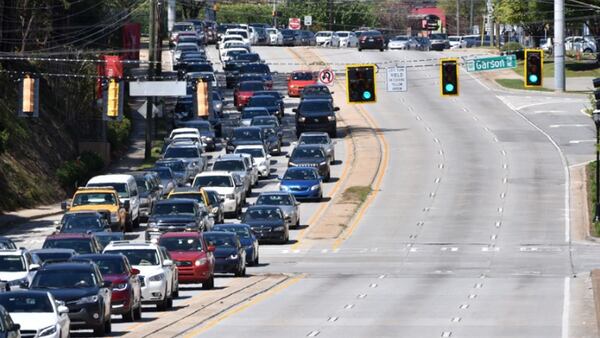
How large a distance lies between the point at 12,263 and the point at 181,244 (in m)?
7.35

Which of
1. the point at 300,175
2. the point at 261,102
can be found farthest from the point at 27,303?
the point at 261,102

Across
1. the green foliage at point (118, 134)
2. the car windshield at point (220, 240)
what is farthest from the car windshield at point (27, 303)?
the green foliage at point (118, 134)

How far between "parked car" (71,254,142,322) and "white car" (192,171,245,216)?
27.9 meters

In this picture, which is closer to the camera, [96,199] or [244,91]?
[96,199]

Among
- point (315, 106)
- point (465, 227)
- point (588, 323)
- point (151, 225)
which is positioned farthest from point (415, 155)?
point (588, 323)

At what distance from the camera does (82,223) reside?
5269 cm

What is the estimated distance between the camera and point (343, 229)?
63.2m

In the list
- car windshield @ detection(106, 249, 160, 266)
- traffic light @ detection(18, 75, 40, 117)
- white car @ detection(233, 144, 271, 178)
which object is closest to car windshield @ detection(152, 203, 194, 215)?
traffic light @ detection(18, 75, 40, 117)

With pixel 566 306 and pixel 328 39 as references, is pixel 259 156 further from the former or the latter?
pixel 328 39

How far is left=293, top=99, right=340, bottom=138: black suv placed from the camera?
86875 mm

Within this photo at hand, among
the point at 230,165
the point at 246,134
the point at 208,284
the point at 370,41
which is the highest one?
the point at 370,41

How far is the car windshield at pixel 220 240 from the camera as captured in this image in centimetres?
4788

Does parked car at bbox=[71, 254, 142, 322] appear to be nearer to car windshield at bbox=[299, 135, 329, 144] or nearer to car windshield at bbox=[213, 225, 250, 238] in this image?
car windshield at bbox=[213, 225, 250, 238]

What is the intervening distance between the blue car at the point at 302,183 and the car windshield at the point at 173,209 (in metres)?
12.0
